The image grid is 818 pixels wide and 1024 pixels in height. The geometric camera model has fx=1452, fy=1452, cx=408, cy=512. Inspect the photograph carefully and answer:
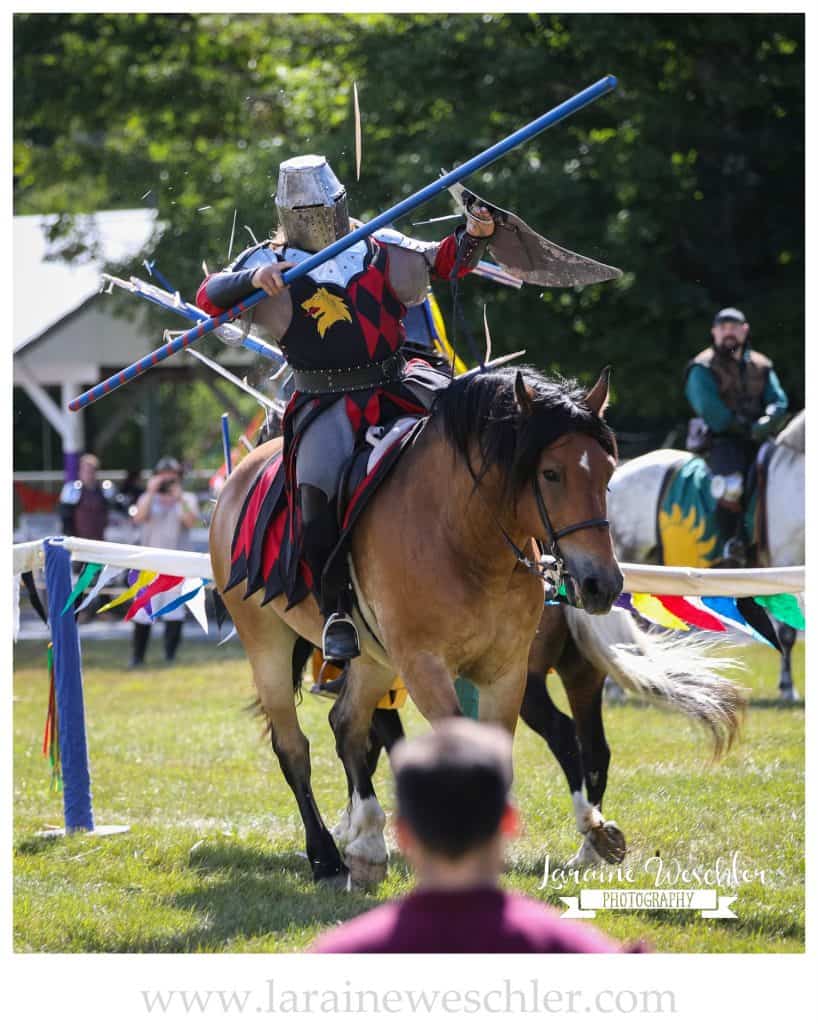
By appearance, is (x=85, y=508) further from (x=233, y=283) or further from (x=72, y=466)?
(x=233, y=283)

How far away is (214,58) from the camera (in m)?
21.2

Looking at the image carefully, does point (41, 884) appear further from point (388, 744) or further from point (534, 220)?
point (534, 220)

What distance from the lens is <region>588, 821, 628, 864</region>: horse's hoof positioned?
5.66 m

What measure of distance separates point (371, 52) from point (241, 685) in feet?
24.6

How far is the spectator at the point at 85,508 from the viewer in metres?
15.3

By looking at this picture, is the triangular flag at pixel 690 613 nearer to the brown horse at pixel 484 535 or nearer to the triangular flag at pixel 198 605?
the brown horse at pixel 484 535

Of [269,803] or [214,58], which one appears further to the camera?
[214,58]

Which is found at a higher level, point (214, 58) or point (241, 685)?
point (214, 58)

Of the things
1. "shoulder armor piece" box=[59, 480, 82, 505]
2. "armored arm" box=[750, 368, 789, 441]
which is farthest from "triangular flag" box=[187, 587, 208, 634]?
"shoulder armor piece" box=[59, 480, 82, 505]

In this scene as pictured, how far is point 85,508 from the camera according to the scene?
50.3ft

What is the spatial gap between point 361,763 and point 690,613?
141 cm
